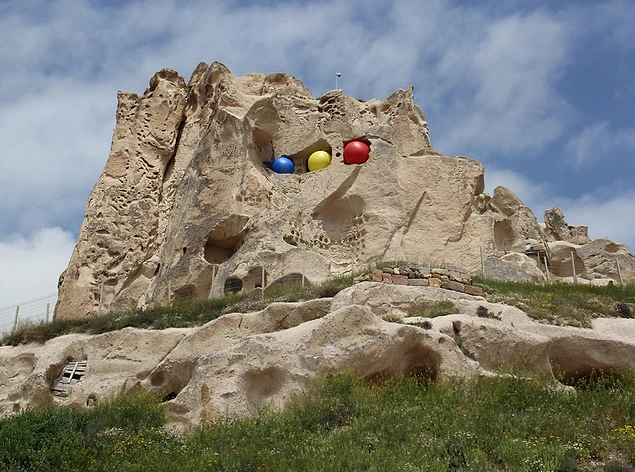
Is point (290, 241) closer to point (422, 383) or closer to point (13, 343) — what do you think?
point (13, 343)

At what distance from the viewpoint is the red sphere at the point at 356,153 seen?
81.3 ft

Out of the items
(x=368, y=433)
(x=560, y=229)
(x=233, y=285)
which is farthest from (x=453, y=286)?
(x=560, y=229)

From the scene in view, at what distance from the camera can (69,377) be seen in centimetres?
1608

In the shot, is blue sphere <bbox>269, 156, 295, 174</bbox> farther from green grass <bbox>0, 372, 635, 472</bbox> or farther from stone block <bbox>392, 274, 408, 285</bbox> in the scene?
green grass <bbox>0, 372, 635, 472</bbox>

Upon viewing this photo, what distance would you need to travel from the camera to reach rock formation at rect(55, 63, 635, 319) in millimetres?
22203

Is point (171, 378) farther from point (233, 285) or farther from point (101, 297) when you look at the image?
point (101, 297)

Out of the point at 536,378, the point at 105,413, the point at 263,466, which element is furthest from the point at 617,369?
the point at 105,413

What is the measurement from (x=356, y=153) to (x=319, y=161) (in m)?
1.16

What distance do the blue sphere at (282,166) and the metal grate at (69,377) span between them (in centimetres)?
1042

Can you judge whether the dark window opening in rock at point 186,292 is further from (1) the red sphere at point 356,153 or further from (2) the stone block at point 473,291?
(2) the stone block at point 473,291

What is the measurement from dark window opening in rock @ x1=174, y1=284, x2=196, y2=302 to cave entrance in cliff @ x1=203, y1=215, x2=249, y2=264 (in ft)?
3.56

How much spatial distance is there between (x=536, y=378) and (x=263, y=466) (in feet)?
17.0

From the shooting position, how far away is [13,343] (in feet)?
59.7

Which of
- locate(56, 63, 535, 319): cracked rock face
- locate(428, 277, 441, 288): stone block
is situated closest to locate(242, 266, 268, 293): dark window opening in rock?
locate(56, 63, 535, 319): cracked rock face
